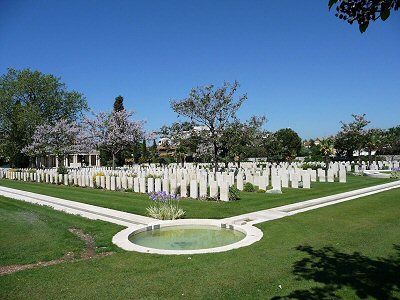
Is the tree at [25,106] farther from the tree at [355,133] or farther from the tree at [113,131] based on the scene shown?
the tree at [355,133]

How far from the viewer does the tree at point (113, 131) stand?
32.3 meters

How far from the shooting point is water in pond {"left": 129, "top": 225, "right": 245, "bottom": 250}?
28.0 feet

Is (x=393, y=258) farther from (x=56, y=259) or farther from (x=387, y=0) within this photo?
(x=56, y=259)

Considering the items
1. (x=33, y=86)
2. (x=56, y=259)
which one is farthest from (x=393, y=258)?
(x=33, y=86)

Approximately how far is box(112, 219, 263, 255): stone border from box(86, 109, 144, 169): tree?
2289 cm

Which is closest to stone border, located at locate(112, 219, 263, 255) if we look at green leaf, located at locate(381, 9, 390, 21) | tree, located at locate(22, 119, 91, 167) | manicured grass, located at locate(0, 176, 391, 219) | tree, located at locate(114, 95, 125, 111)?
manicured grass, located at locate(0, 176, 391, 219)

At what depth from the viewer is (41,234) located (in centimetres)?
929

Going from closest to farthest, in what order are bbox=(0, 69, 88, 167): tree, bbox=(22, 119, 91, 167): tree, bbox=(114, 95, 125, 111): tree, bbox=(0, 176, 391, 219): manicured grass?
bbox=(0, 176, 391, 219): manicured grass < bbox=(22, 119, 91, 167): tree < bbox=(0, 69, 88, 167): tree < bbox=(114, 95, 125, 111): tree

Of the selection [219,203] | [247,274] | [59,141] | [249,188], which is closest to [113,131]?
[59,141]

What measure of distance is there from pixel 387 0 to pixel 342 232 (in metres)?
6.59

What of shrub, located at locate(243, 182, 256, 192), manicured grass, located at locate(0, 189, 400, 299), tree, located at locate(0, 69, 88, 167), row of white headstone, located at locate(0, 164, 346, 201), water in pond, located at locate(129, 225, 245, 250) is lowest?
water in pond, located at locate(129, 225, 245, 250)

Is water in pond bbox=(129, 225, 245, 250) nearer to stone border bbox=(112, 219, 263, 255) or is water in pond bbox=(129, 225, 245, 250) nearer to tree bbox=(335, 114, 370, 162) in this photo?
stone border bbox=(112, 219, 263, 255)

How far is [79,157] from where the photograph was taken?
69.8 m

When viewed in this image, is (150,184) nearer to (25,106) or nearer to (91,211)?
(91,211)
